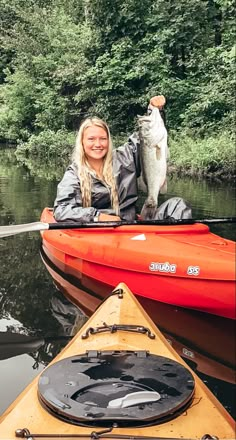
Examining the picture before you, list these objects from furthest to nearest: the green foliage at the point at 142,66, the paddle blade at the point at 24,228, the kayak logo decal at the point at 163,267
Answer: the green foliage at the point at 142,66 < the paddle blade at the point at 24,228 < the kayak logo decal at the point at 163,267

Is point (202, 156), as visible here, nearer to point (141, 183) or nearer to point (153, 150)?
point (141, 183)

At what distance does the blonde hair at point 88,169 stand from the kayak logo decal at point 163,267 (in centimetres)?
97

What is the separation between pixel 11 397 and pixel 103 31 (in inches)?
556

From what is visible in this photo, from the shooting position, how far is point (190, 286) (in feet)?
11.0

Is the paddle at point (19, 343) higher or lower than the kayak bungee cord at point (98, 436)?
lower

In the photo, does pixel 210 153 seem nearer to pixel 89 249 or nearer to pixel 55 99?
pixel 89 249

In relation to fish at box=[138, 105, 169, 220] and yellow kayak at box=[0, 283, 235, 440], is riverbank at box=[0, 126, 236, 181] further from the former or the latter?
yellow kayak at box=[0, 283, 235, 440]

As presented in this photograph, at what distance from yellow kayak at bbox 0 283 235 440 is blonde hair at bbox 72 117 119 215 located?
2.19 metres

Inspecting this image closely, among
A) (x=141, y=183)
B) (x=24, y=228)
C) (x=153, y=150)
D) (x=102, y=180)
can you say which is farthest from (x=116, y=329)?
(x=141, y=183)

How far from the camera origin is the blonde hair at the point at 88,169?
169 inches

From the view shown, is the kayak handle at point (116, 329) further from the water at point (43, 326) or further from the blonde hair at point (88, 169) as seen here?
the blonde hair at point (88, 169)

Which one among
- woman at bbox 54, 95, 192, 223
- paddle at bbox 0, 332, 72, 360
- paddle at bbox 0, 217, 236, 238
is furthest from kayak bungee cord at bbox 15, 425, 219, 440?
woman at bbox 54, 95, 192, 223

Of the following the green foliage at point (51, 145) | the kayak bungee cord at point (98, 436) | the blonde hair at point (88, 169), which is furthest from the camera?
the green foliage at point (51, 145)

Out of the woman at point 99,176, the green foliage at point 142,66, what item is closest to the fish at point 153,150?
the woman at point 99,176
